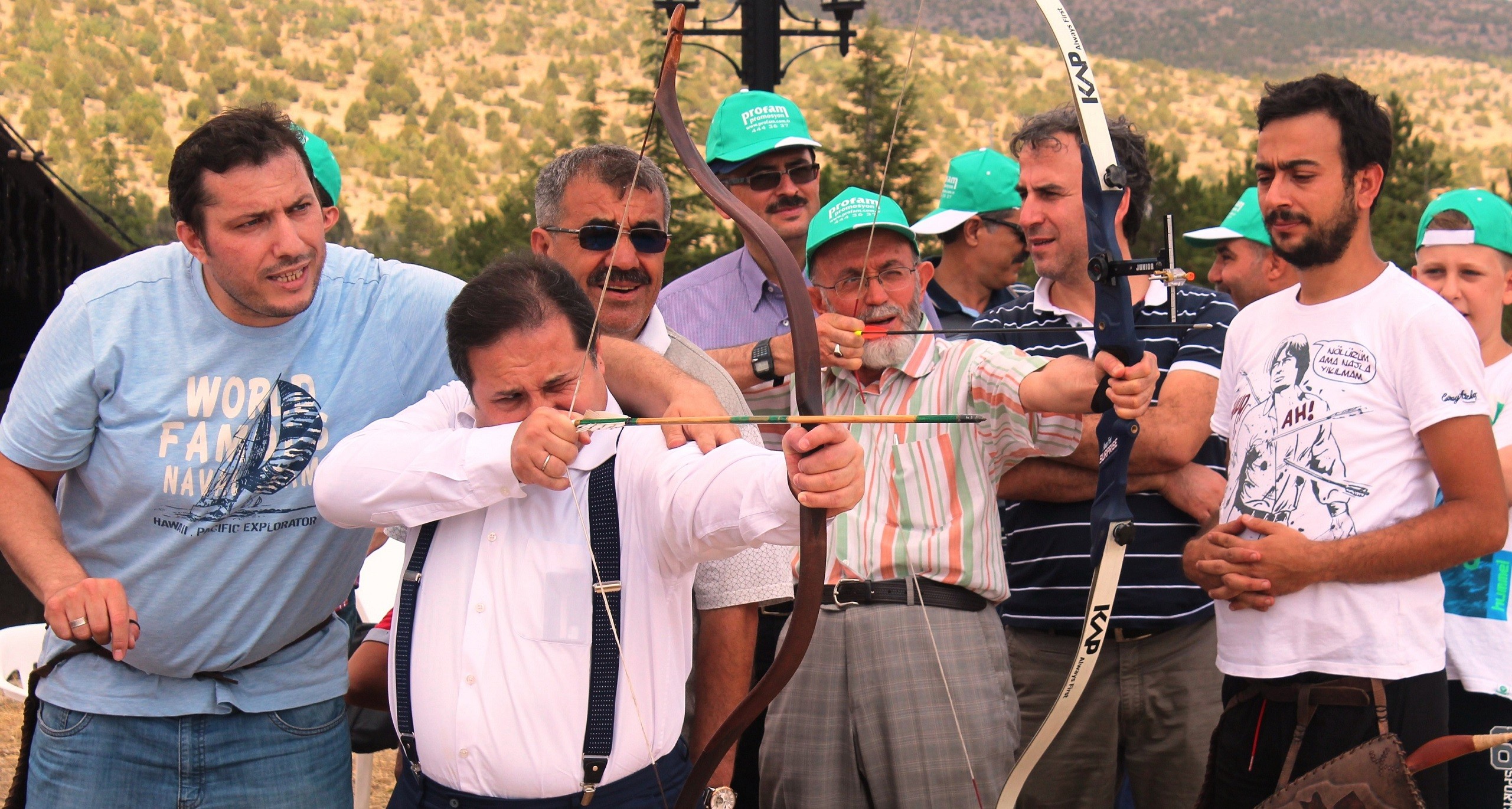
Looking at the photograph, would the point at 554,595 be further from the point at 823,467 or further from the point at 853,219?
the point at 853,219

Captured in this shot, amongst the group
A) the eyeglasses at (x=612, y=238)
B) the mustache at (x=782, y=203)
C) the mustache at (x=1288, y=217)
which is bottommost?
the mustache at (x=1288, y=217)

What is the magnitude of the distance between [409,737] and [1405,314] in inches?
69.0

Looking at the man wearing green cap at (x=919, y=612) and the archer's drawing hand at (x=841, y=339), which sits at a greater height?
the archer's drawing hand at (x=841, y=339)

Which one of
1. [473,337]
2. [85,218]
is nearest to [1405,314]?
[473,337]

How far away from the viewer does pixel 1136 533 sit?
261 centimetres

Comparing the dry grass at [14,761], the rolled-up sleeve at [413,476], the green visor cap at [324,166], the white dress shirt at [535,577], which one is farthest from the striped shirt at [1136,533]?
the dry grass at [14,761]

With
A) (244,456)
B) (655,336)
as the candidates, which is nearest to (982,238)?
(655,336)

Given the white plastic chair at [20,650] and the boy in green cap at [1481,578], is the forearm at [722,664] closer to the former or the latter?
the boy in green cap at [1481,578]

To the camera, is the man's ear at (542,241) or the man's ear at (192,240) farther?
the man's ear at (542,241)

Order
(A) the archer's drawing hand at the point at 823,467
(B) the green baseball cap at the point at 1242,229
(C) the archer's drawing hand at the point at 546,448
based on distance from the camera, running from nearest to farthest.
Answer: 1. (A) the archer's drawing hand at the point at 823,467
2. (C) the archer's drawing hand at the point at 546,448
3. (B) the green baseball cap at the point at 1242,229

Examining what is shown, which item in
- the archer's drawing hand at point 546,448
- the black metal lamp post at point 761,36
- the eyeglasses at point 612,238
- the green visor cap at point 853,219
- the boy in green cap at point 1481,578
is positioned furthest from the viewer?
the black metal lamp post at point 761,36

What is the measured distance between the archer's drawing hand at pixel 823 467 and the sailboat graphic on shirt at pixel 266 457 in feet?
3.34

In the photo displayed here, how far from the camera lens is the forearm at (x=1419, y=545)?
6.77 ft

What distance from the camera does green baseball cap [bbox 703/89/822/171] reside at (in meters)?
3.31
